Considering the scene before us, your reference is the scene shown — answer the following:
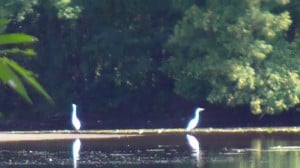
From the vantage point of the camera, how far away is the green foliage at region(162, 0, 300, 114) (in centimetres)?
3231

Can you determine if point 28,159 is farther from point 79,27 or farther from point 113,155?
point 79,27

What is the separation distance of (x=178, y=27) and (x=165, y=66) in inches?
87.5

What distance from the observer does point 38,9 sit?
122 feet

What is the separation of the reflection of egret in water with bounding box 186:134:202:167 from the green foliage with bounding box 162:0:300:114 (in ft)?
10.8

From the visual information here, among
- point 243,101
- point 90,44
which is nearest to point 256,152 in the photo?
point 243,101

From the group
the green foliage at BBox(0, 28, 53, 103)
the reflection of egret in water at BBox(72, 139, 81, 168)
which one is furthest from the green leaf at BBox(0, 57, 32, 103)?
the reflection of egret in water at BBox(72, 139, 81, 168)

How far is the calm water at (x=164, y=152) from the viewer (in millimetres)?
19406

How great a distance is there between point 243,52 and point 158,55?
5.33m

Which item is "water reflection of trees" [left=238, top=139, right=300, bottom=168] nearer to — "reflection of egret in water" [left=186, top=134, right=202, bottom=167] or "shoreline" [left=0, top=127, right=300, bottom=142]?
"reflection of egret in water" [left=186, top=134, right=202, bottom=167]

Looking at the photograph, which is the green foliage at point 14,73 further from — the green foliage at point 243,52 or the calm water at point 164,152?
the green foliage at point 243,52

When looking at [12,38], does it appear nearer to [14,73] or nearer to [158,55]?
[14,73]

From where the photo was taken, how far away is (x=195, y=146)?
24812 mm

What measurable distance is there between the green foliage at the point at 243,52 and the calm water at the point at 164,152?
3622 millimetres

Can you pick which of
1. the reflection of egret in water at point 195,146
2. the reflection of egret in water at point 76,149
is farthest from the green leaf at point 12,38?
the reflection of egret in water at point 76,149
